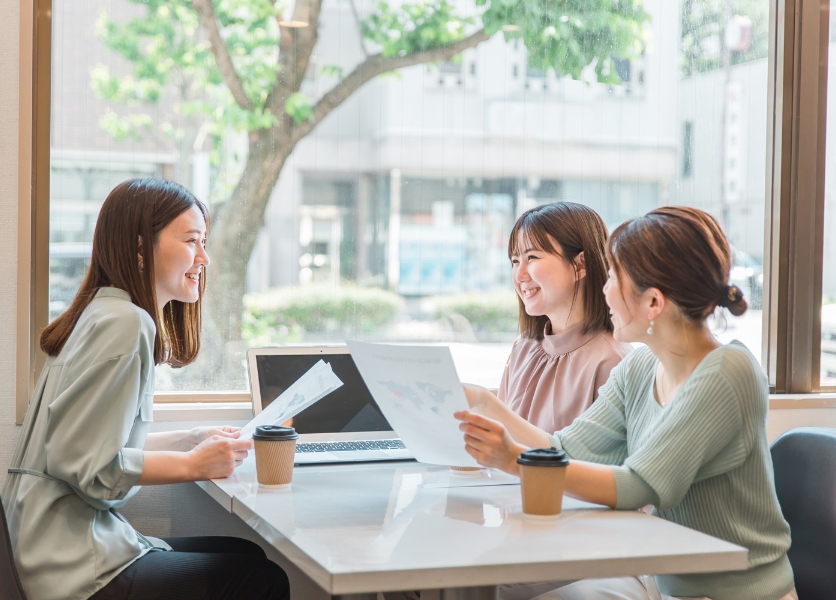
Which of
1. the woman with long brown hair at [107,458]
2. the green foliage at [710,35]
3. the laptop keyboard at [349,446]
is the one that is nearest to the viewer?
the woman with long brown hair at [107,458]

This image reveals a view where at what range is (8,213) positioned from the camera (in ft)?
7.14

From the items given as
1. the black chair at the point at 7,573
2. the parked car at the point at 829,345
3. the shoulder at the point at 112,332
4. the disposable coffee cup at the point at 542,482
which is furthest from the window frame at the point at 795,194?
the black chair at the point at 7,573

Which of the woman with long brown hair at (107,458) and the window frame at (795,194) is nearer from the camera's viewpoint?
the woman with long brown hair at (107,458)

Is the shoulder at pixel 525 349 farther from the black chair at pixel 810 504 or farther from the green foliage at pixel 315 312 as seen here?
the black chair at pixel 810 504

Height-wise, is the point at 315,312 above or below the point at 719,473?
above

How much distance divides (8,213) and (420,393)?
1.33 m

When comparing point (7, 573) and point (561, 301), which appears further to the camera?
point (561, 301)

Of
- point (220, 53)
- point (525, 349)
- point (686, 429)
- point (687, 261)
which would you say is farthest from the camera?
point (220, 53)

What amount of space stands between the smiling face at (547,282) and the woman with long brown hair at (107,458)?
0.84 meters

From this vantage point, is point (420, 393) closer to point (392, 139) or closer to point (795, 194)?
point (392, 139)

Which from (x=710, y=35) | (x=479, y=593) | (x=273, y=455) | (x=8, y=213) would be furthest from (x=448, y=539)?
(x=710, y=35)

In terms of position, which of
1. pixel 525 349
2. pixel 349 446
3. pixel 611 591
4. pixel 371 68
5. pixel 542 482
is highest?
pixel 371 68

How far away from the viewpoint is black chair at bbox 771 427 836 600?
1.78m

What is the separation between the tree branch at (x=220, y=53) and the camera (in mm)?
2412
